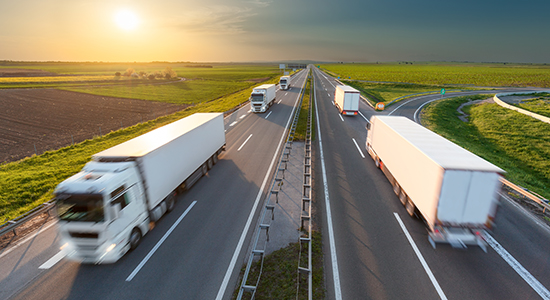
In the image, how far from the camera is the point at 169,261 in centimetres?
893

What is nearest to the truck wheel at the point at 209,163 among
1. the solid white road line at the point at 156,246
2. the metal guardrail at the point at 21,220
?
the solid white road line at the point at 156,246

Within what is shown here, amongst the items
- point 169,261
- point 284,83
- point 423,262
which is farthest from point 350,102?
point 284,83

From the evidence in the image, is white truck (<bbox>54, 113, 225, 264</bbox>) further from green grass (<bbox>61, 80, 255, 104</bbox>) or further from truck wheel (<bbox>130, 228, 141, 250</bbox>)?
green grass (<bbox>61, 80, 255, 104</bbox>)

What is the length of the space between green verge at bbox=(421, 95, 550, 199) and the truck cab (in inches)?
823

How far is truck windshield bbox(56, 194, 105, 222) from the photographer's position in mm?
7672

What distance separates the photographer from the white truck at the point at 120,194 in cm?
775

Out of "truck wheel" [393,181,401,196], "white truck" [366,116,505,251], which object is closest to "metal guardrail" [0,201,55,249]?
"white truck" [366,116,505,251]

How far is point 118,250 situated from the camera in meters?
8.57

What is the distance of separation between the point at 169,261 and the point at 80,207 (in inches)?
137

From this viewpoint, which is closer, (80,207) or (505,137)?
(80,207)

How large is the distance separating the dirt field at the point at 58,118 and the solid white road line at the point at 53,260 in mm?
18018

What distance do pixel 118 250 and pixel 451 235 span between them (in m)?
11.9

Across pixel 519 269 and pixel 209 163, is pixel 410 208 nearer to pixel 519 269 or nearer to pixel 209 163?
pixel 519 269

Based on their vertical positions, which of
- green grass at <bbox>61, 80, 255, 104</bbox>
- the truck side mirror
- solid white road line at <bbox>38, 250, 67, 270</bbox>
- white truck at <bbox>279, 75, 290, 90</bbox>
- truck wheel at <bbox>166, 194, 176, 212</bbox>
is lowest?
solid white road line at <bbox>38, 250, 67, 270</bbox>
